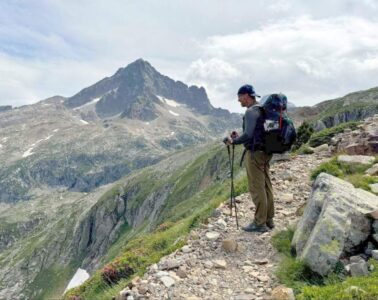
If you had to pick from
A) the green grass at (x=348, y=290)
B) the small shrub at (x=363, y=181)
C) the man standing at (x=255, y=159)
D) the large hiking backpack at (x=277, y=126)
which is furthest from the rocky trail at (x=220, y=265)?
the large hiking backpack at (x=277, y=126)

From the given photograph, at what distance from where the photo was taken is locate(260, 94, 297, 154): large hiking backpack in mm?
11414

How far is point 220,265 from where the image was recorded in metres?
10.1

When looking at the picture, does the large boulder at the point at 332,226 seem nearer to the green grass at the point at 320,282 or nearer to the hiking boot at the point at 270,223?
the green grass at the point at 320,282

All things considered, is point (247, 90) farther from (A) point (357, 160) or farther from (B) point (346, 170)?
(A) point (357, 160)

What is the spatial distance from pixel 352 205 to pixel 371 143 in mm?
10548

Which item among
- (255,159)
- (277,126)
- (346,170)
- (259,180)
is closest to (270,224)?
(259,180)

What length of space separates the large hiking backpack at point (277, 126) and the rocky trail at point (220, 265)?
2.59 metres

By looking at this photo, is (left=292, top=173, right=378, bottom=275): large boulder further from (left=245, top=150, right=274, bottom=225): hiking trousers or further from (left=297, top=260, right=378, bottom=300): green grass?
(left=245, top=150, right=274, bottom=225): hiking trousers

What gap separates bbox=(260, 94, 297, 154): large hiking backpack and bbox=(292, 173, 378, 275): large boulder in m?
1.87

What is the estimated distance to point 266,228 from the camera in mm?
11984

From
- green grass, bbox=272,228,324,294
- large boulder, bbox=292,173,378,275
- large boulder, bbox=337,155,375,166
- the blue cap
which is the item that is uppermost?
the blue cap

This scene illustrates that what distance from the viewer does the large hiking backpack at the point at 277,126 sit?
11.4 metres

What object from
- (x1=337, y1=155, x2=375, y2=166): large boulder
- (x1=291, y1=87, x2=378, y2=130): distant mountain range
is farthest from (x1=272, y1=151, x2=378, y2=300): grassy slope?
(x1=291, y1=87, x2=378, y2=130): distant mountain range

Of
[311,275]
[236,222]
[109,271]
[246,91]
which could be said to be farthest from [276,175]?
[311,275]
